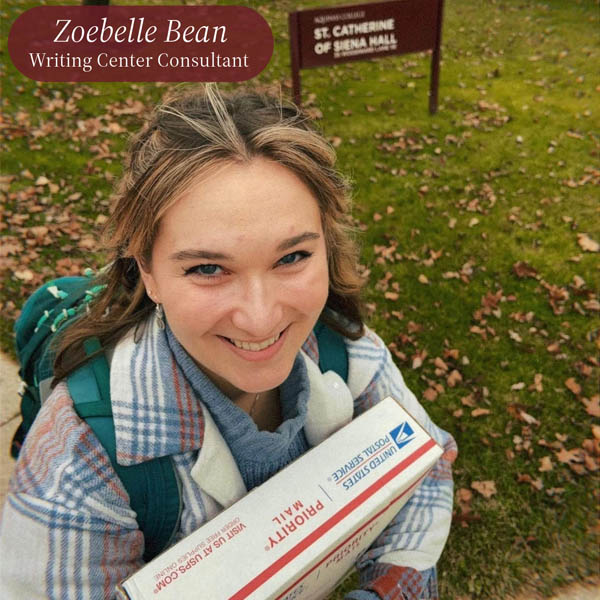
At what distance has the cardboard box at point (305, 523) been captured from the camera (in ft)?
4.32

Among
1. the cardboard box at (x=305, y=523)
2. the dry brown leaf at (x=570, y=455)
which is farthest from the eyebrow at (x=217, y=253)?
the dry brown leaf at (x=570, y=455)

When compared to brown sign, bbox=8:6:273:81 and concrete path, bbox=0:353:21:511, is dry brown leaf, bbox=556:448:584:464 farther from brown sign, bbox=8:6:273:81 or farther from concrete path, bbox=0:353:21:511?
brown sign, bbox=8:6:273:81

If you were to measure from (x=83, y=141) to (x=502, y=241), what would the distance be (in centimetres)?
487

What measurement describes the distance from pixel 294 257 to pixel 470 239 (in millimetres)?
3992

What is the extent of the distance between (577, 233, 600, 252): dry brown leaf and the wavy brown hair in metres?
4.14

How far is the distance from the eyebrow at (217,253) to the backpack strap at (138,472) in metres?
0.49

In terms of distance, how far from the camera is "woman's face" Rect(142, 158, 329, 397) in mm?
1318

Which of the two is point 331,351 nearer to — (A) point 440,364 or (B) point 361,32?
(A) point 440,364

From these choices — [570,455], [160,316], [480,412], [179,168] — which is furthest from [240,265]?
[570,455]

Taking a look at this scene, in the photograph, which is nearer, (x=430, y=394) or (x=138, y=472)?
(x=138, y=472)

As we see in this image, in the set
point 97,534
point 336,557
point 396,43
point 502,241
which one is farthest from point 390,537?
point 396,43

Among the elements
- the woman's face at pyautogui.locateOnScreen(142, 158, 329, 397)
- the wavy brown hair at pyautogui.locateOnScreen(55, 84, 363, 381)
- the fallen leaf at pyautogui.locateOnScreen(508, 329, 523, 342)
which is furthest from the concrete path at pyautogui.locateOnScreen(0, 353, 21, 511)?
the fallen leaf at pyautogui.locateOnScreen(508, 329, 523, 342)

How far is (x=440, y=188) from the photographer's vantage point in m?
5.67

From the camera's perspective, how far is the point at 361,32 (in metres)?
5.90
